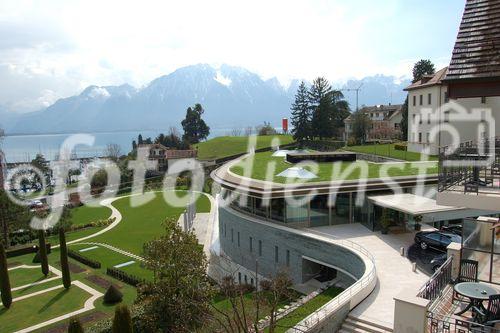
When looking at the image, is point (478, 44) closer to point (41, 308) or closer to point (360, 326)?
point (360, 326)

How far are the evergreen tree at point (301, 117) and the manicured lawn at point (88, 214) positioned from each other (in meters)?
36.2

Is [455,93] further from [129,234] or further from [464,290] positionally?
[129,234]

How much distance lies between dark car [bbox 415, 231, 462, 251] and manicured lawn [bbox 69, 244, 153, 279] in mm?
18868

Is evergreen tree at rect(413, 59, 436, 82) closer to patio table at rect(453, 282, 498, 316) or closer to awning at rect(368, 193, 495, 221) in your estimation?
awning at rect(368, 193, 495, 221)

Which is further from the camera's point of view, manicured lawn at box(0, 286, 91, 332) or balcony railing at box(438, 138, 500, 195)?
manicured lawn at box(0, 286, 91, 332)

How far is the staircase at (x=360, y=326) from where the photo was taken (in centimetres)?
1272

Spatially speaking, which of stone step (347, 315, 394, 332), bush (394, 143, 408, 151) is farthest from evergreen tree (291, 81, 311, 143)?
stone step (347, 315, 394, 332)

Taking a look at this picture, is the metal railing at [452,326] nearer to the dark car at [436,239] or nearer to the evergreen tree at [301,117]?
the dark car at [436,239]

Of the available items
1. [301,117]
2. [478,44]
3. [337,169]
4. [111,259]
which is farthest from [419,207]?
[301,117]

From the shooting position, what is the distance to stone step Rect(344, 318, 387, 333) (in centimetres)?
1275

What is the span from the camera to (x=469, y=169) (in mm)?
11969

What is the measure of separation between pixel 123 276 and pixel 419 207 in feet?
68.4

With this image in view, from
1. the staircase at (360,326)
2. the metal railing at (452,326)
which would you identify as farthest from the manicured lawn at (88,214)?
the metal railing at (452,326)

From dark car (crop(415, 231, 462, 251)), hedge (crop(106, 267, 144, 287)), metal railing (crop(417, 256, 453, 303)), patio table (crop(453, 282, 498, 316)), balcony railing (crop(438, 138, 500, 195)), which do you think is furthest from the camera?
hedge (crop(106, 267, 144, 287))
